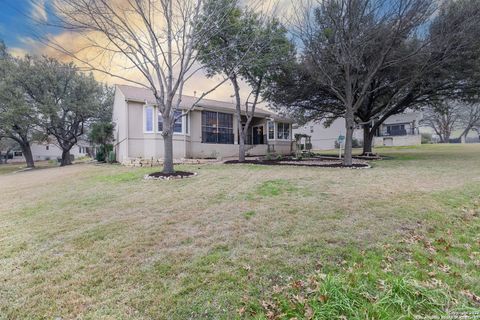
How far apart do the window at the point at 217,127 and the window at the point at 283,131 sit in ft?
17.3

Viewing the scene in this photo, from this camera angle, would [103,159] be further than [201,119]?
Yes

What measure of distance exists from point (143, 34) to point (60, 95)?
20.3 metres

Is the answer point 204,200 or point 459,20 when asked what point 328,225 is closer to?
point 204,200

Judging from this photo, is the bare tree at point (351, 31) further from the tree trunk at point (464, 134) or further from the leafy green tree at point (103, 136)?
the tree trunk at point (464, 134)

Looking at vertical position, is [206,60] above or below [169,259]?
above

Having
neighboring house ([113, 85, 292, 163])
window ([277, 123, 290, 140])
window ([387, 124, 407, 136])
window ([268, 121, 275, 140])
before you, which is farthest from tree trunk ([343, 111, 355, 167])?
window ([387, 124, 407, 136])

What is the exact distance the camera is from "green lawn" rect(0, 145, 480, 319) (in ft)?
7.75

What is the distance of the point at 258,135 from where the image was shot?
23.3 metres

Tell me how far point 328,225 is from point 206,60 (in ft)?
39.7

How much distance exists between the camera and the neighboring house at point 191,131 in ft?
52.9

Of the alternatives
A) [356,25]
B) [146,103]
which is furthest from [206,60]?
[356,25]

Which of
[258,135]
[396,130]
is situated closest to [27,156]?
[258,135]

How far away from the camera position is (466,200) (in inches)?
223

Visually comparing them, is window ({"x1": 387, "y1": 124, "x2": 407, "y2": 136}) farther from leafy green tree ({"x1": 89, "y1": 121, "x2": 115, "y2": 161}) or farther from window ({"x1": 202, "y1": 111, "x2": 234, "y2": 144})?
leafy green tree ({"x1": 89, "y1": 121, "x2": 115, "y2": 161})
